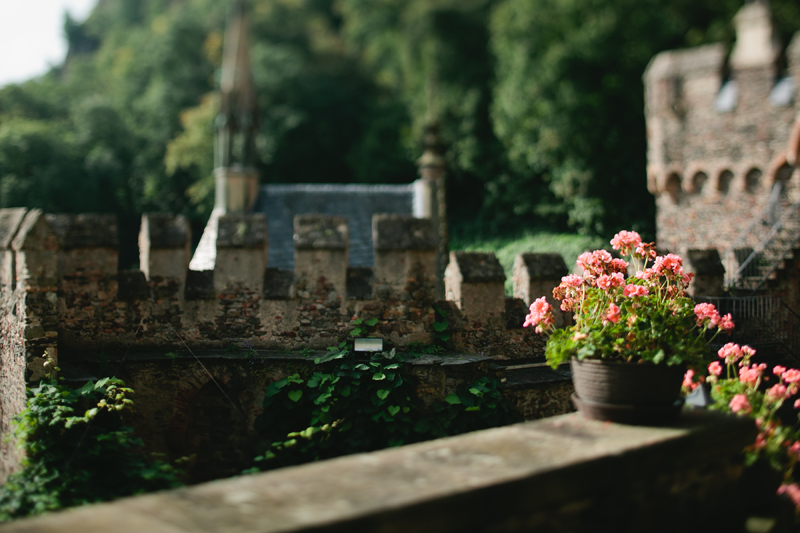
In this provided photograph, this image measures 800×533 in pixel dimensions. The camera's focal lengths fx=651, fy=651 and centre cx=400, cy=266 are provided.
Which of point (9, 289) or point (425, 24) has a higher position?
point (425, 24)

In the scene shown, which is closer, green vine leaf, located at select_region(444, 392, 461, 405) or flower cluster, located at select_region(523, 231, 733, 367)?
flower cluster, located at select_region(523, 231, 733, 367)

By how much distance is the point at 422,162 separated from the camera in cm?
1327

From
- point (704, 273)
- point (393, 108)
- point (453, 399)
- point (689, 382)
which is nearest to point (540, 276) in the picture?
point (453, 399)

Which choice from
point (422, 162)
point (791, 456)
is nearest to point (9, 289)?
point (791, 456)

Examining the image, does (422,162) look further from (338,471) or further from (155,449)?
(338,471)

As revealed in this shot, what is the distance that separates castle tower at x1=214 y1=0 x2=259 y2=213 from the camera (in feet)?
48.7

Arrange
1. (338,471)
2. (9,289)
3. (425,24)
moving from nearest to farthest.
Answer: (338,471) → (9,289) → (425,24)

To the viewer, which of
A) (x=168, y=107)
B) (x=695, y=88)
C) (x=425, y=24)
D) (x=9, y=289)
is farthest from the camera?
(x=168, y=107)

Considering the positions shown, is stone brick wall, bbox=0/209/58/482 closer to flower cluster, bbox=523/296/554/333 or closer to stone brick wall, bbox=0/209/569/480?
stone brick wall, bbox=0/209/569/480

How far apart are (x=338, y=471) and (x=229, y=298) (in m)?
3.93

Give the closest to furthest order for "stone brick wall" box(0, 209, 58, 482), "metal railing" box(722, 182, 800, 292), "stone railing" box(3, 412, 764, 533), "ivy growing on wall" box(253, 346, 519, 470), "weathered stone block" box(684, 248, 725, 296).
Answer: "stone railing" box(3, 412, 764, 533)
"stone brick wall" box(0, 209, 58, 482)
"ivy growing on wall" box(253, 346, 519, 470)
"weathered stone block" box(684, 248, 725, 296)
"metal railing" box(722, 182, 800, 292)

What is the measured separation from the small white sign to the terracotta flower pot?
9.59 ft

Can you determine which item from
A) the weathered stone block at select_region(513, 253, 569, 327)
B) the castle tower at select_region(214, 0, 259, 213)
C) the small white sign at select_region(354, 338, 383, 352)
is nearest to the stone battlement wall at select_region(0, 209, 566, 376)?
the small white sign at select_region(354, 338, 383, 352)

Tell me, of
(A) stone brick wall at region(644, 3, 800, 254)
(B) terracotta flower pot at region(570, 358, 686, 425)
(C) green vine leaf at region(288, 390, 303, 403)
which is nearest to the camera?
(B) terracotta flower pot at region(570, 358, 686, 425)
